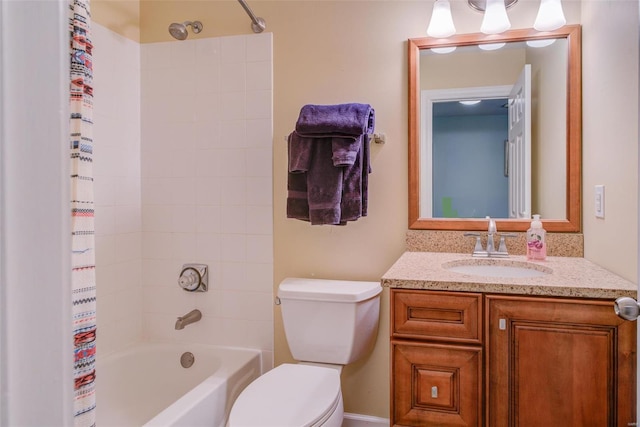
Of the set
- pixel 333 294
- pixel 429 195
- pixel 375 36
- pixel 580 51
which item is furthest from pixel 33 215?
pixel 580 51

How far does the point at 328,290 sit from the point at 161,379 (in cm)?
103

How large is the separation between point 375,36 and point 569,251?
49.8 inches

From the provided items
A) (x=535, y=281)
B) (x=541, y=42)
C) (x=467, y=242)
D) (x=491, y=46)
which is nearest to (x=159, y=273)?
(x=467, y=242)

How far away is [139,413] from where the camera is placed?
1.99m

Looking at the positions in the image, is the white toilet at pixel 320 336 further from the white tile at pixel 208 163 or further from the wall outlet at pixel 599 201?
the wall outlet at pixel 599 201

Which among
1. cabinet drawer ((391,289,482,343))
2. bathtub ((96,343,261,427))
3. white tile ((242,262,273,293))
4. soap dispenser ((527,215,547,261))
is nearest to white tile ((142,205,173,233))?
white tile ((242,262,273,293))

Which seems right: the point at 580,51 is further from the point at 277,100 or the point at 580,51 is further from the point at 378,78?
the point at 277,100

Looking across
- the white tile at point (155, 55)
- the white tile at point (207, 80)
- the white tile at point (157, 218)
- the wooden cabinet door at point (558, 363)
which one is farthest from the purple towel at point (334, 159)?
the white tile at point (155, 55)

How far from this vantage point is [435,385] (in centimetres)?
132

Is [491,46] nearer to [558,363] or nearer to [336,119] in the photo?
[336,119]

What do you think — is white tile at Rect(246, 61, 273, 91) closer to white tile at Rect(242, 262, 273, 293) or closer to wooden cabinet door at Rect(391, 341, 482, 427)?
white tile at Rect(242, 262, 273, 293)

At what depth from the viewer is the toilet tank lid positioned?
→ 1.73 m

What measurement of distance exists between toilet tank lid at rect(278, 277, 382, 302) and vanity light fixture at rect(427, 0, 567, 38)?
45.1 inches

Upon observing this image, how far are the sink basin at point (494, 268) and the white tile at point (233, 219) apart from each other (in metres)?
1.00
